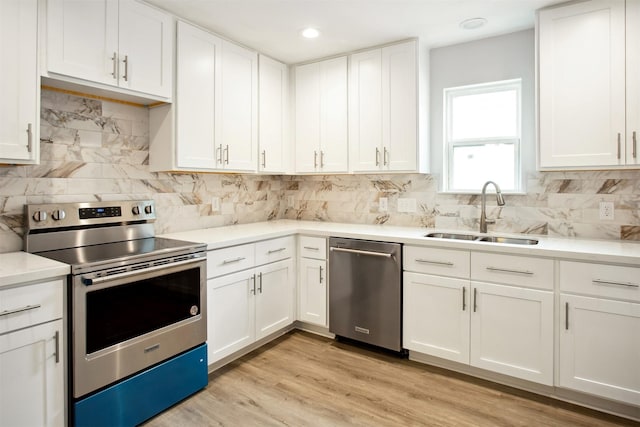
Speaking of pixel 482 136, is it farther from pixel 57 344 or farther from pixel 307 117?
pixel 57 344

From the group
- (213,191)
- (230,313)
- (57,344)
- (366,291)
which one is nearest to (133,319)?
(57,344)

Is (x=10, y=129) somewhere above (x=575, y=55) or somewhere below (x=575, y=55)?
below

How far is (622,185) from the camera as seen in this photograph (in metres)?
2.59

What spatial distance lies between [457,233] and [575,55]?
140 centimetres

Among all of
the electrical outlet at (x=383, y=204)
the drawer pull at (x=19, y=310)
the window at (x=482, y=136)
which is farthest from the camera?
the electrical outlet at (x=383, y=204)

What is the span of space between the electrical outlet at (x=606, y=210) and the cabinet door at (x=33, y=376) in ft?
10.8

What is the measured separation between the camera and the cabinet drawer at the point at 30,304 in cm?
158

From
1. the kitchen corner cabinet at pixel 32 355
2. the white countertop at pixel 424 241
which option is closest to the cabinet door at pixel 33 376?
the kitchen corner cabinet at pixel 32 355

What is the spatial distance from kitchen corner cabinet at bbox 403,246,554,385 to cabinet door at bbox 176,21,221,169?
1661 millimetres

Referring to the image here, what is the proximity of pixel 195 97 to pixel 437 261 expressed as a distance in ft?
6.73

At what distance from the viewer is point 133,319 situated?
2.04 metres

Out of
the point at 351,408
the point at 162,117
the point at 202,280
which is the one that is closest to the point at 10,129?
the point at 162,117

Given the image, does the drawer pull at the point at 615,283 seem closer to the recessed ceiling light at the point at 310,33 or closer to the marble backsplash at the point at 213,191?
the marble backsplash at the point at 213,191

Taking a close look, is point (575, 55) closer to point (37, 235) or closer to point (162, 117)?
point (162, 117)
